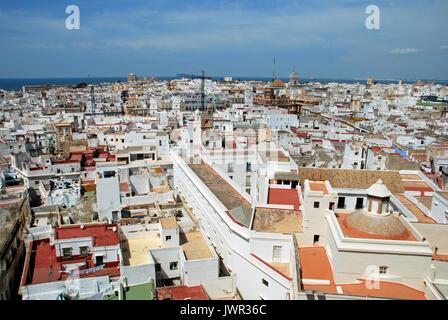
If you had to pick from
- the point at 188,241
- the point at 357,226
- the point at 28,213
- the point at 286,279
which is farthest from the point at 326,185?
the point at 28,213

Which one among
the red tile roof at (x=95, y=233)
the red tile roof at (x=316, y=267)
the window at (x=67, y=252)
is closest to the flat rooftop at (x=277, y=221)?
the red tile roof at (x=316, y=267)

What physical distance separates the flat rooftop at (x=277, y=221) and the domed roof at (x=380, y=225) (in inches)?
61.0

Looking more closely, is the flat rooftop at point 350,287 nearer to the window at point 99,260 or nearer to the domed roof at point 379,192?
the domed roof at point 379,192

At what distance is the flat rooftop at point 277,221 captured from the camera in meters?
7.71

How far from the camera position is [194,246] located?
934 cm

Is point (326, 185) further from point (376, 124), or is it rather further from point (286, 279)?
point (376, 124)

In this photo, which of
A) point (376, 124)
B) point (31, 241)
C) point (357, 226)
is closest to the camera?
point (357, 226)

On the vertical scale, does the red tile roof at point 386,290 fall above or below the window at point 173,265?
above

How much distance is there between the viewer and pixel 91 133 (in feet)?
80.8

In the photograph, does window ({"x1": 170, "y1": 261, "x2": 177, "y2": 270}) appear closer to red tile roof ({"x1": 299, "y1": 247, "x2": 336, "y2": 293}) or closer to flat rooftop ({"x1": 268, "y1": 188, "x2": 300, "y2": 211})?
flat rooftop ({"x1": 268, "y1": 188, "x2": 300, "y2": 211})

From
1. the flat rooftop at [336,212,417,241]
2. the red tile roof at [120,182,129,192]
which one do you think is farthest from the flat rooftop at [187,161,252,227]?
the red tile roof at [120,182,129,192]

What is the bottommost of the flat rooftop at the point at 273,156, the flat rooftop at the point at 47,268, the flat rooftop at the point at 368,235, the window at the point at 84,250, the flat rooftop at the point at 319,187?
the flat rooftop at the point at 47,268

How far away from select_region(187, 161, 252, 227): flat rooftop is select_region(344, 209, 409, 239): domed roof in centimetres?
271
